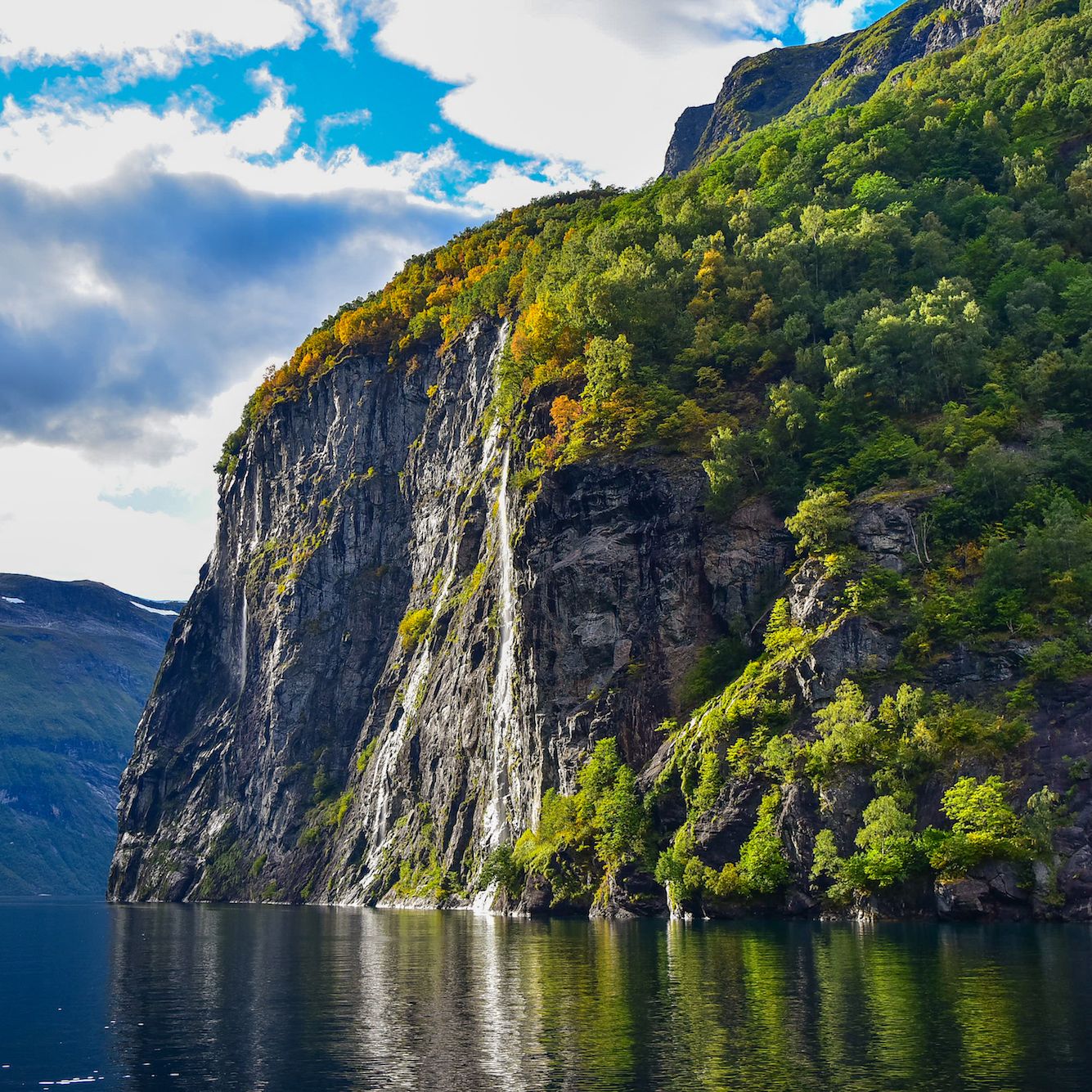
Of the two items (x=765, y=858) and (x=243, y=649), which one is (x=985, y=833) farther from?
(x=243, y=649)

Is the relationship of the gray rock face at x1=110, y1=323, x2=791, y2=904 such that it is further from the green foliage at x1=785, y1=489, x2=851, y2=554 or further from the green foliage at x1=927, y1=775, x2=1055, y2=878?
the green foliage at x1=927, y1=775, x2=1055, y2=878

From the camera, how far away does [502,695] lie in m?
118

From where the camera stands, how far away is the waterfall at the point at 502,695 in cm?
11331

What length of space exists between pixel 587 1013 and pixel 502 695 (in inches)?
3079

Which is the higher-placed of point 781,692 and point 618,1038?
point 781,692

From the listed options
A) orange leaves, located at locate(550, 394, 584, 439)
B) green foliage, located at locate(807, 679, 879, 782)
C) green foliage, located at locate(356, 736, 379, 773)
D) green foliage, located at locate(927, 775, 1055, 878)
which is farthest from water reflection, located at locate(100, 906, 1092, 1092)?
green foliage, located at locate(356, 736, 379, 773)

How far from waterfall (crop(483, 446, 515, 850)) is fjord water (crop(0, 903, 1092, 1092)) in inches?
1713

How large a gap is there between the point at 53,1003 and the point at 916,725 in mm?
49883

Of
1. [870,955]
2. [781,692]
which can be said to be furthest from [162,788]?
[870,955]

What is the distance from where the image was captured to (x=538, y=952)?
60906mm

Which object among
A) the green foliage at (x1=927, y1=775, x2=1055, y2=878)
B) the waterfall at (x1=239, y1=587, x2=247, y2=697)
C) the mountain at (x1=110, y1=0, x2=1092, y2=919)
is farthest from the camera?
the waterfall at (x1=239, y1=587, x2=247, y2=697)

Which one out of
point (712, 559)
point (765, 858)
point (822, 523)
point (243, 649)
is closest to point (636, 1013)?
point (765, 858)

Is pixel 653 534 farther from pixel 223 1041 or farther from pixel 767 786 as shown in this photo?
pixel 223 1041

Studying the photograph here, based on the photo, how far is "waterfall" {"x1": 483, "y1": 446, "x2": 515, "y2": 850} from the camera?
4461 inches
